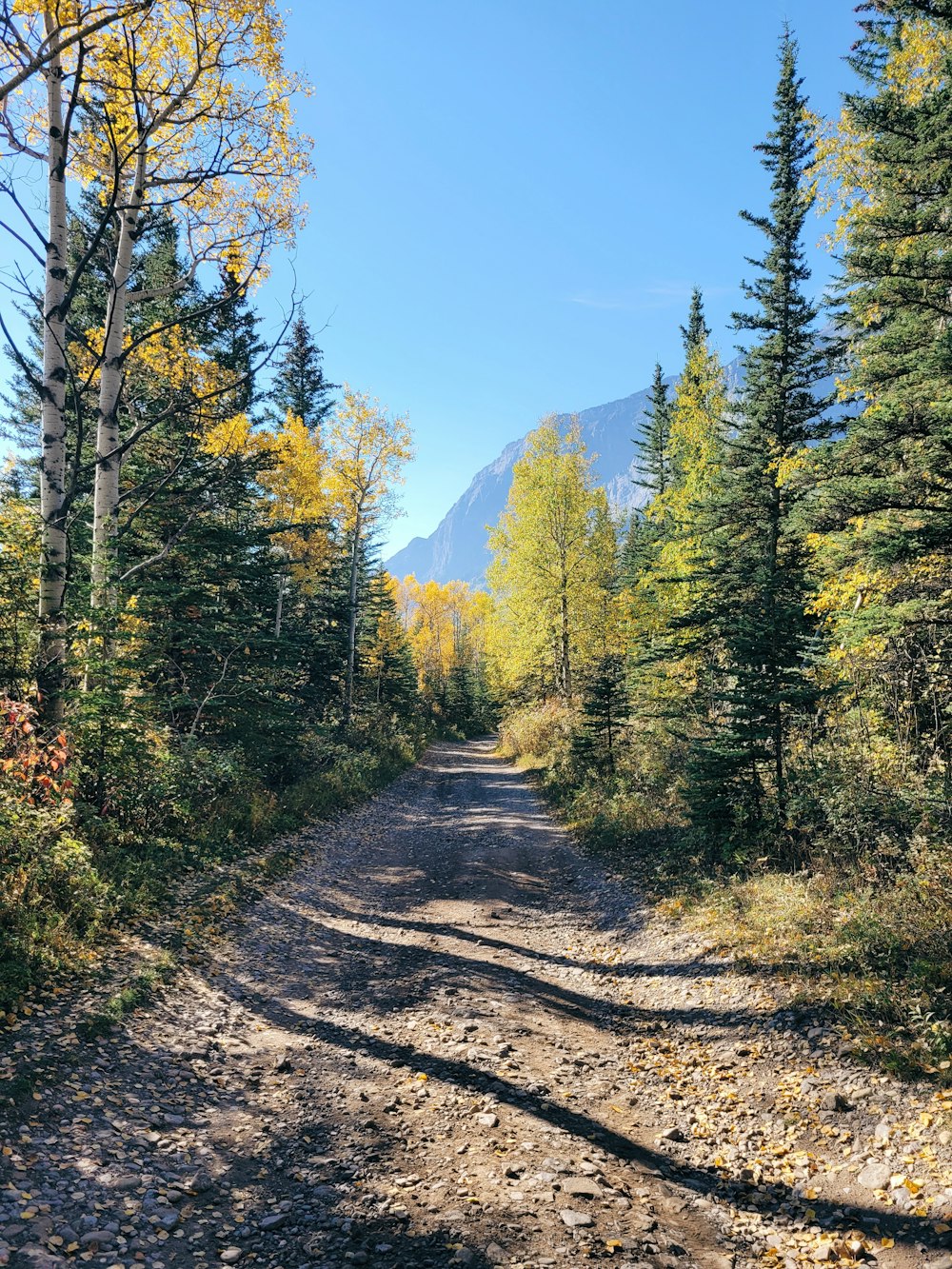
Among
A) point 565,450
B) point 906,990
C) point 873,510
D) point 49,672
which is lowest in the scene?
point 906,990

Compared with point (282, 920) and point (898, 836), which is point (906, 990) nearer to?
point (898, 836)

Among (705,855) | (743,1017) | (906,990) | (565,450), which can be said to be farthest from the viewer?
(565,450)

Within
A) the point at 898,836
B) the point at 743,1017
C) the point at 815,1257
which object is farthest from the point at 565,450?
the point at 815,1257

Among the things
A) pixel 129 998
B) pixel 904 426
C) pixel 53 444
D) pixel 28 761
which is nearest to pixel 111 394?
pixel 53 444

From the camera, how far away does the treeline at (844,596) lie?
730 centimetres

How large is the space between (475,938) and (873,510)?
8.64 meters

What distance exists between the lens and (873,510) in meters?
8.61

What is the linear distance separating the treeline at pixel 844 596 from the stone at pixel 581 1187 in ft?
10.4

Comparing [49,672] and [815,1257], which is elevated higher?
[49,672]

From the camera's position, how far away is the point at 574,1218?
3.84m

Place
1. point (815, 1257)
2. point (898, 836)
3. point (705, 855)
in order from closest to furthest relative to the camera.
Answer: point (815, 1257) → point (898, 836) → point (705, 855)

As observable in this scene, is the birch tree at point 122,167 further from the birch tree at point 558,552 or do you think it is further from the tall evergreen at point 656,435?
the tall evergreen at point 656,435

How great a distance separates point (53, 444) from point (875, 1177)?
452 inches

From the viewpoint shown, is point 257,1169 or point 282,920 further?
point 282,920
